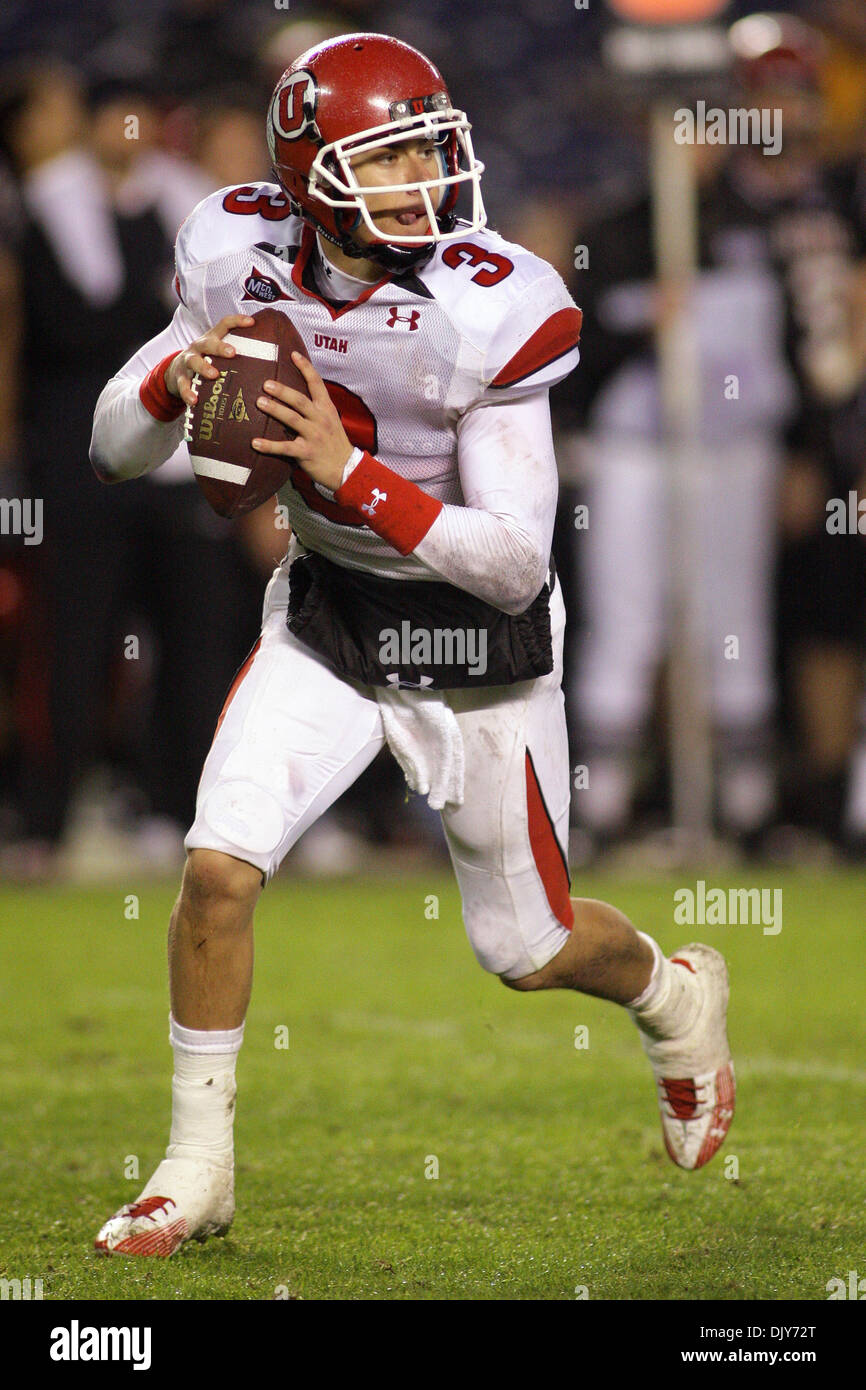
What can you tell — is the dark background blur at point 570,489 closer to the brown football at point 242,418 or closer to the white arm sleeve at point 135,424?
the white arm sleeve at point 135,424

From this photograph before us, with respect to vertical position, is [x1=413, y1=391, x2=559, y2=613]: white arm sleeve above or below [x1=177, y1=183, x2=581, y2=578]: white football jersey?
below

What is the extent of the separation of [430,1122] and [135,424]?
142cm

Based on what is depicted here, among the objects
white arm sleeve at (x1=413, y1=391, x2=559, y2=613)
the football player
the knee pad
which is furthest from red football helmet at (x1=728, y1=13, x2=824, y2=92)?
the knee pad

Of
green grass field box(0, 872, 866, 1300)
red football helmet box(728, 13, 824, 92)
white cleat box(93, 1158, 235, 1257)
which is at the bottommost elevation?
green grass field box(0, 872, 866, 1300)

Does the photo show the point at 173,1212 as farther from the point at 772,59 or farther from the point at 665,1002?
the point at 772,59

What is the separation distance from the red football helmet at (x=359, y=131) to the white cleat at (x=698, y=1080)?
1.31 m

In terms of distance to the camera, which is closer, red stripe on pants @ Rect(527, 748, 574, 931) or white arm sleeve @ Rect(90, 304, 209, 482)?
white arm sleeve @ Rect(90, 304, 209, 482)

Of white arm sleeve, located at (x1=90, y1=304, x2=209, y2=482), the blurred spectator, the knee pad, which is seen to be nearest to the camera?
the knee pad

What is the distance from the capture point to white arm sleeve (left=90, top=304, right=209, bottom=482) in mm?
2990

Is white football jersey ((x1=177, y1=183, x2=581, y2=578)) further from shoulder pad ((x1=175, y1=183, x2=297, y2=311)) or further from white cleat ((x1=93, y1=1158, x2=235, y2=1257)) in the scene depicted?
white cleat ((x1=93, y1=1158, x2=235, y2=1257))

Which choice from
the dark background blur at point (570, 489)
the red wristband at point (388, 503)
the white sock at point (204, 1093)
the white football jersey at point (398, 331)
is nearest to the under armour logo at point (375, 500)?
the red wristband at point (388, 503)

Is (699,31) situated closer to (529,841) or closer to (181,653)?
(181,653)

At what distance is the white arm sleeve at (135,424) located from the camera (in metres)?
2.99

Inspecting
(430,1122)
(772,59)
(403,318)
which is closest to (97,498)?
(772,59)
